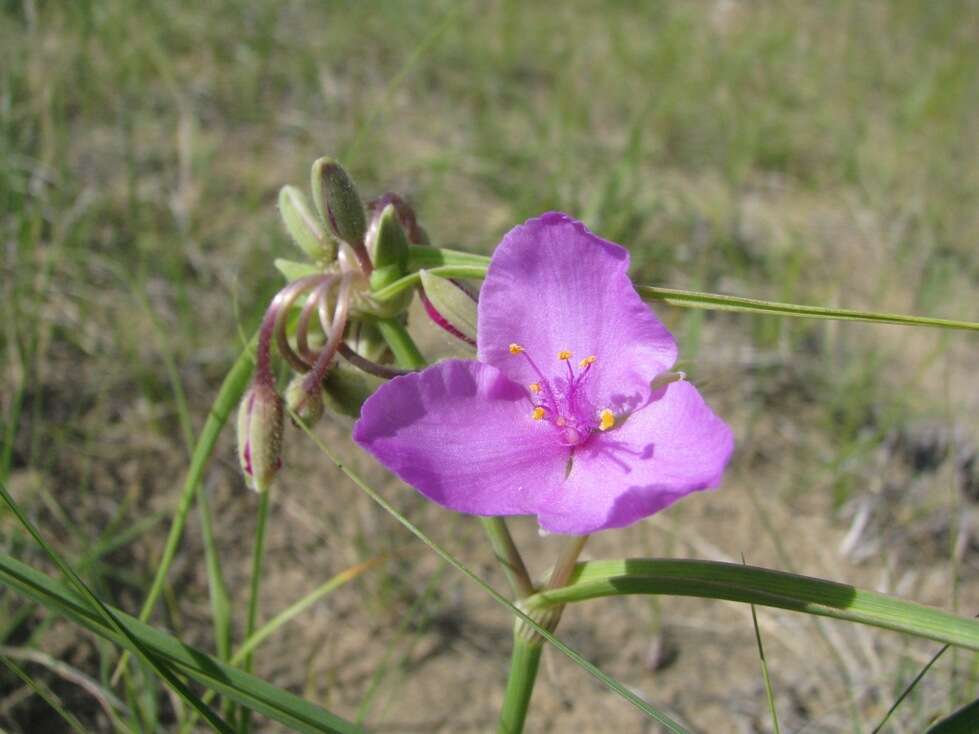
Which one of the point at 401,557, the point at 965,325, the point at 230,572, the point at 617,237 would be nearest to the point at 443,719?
the point at 401,557

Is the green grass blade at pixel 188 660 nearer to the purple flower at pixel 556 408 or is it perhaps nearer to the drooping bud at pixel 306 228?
the purple flower at pixel 556 408

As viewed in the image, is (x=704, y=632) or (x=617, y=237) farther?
(x=617, y=237)

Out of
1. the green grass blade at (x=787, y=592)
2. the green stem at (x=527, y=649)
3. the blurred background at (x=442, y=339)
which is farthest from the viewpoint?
the blurred background at (x=442, y=339)

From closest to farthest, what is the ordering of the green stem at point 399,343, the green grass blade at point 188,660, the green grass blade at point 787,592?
the green grass blade at point 787,592, the green grass blade at point 188,660, the green stem at point 399,343

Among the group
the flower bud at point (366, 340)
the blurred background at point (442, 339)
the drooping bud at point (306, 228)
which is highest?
the drooping bud at point (306, 228)

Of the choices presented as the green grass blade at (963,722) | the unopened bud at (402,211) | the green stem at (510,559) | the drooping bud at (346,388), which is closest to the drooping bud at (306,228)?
the unopened bud at (402,211)

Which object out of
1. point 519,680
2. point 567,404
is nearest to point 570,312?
point 567,404

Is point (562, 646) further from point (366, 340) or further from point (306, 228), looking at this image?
point (306, 228)

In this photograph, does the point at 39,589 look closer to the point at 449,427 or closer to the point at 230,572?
the point at 449,427
